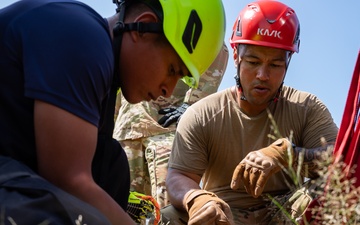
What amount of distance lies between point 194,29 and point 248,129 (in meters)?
1.85

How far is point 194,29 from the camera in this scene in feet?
11.0

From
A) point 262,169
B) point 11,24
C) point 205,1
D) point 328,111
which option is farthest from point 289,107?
point 11,24

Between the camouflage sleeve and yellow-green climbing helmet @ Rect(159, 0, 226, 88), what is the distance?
244 centimetres

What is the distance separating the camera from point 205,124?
16.6 feet

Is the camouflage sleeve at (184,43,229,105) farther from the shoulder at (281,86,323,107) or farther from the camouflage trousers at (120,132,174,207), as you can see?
the shoulder at (281,86,323,107)

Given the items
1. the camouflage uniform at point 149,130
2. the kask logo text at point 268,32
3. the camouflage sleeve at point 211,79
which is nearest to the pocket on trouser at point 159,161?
the camouflage uniform at point 149,130

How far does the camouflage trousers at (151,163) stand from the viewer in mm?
5633

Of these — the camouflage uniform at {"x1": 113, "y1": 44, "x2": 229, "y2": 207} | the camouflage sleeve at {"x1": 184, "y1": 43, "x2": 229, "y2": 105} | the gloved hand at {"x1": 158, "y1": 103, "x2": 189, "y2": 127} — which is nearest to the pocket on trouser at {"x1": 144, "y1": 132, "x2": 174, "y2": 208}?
the camouflage uniform at {"x1": 113, "y1": 44, "x2": 229, "y2": 207}

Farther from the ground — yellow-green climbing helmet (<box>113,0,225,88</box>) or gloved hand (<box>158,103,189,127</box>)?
yellow-green climbing helmet (<box>113,0,225,88</box>)

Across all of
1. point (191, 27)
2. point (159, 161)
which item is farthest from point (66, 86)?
point (159, 161)

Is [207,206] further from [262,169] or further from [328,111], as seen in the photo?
[328,111]

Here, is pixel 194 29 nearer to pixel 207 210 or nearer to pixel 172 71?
pixel 172 71

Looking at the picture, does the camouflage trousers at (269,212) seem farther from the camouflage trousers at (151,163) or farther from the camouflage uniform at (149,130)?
the camouflage uniform at (149,130)

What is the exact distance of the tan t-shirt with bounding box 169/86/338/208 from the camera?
16.4 feet
